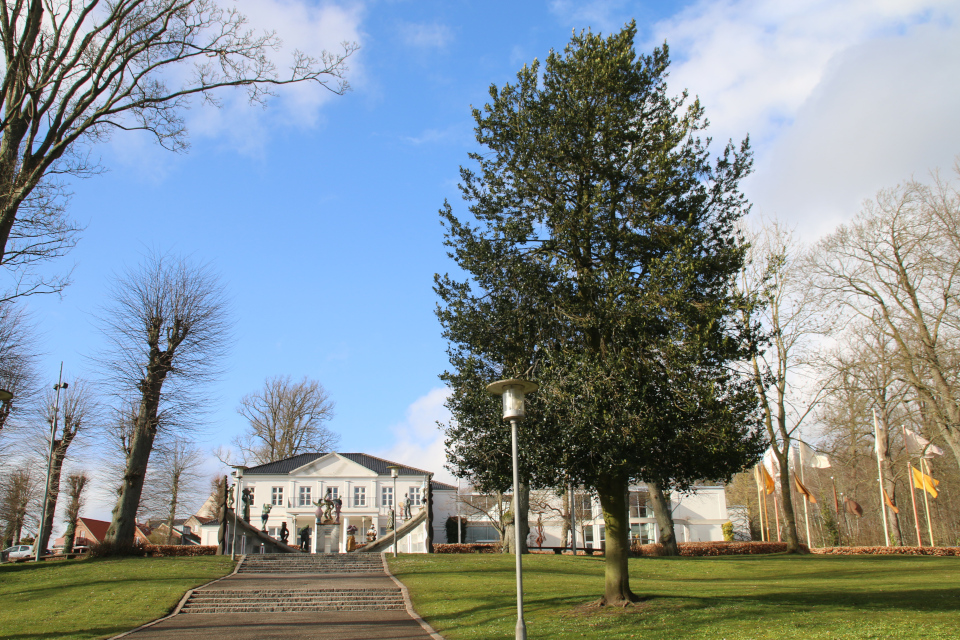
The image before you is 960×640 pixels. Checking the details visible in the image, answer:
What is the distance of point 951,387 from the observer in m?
24.1

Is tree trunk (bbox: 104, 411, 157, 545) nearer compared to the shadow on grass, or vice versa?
the shadow on grass

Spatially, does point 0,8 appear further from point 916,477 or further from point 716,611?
point 916,477

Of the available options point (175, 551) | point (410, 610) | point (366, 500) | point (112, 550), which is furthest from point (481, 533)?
point (410, 610)

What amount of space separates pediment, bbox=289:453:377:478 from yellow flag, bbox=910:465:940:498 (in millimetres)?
33382

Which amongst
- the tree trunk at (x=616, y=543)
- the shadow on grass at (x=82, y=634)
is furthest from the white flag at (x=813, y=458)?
the shadow on grass at (x=82, y=634)

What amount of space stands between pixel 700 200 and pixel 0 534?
198 feet

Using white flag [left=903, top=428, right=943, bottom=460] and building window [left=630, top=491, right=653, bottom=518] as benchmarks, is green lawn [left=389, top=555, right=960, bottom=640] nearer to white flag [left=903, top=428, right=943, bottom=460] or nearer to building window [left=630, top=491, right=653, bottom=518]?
white flag [left=903, top=428, right=943, bottom=460]

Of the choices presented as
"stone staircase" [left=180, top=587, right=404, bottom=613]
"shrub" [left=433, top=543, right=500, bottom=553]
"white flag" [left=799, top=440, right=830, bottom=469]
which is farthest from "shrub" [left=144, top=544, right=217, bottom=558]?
"white flag" [left=799, top=440, right=830, bottom=469]

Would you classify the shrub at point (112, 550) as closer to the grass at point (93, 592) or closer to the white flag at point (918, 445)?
the grass at point (93, 592)

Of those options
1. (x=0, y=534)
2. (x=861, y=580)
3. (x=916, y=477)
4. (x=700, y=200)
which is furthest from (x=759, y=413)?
(x=0, y=534)

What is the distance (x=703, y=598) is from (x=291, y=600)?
10588 millimetres

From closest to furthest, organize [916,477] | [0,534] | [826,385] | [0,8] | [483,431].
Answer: [0,8]
[483,431]
[826,385]
[916,477]
[0,534]

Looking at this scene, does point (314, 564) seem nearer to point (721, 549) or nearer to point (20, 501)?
point (721, 549)

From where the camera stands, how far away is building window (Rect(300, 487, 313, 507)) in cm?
4583
